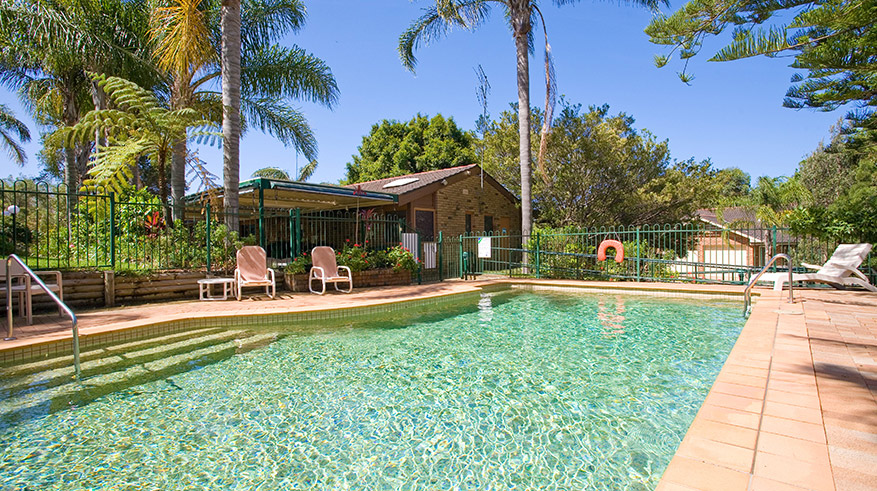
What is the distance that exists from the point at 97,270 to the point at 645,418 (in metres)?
8.87

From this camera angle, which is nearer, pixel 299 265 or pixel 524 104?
pixel 299 265

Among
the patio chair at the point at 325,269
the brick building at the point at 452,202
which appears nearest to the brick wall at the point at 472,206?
the brick building at the point at 452,202

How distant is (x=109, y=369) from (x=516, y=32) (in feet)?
45.2

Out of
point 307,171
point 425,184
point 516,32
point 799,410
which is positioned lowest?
point 799,410

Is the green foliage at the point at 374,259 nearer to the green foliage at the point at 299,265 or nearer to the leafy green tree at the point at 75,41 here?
the green foliage at the point at 299,265

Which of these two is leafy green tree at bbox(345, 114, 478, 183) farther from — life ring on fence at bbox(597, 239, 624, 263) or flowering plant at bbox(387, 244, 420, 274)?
flowering plant at bbox(387, 244, 420, 274)

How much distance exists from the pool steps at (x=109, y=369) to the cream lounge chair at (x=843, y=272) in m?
9.05

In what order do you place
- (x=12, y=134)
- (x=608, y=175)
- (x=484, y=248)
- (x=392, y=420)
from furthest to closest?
(x=12, y=134) < (x=608, y=175) < (x=484, y=248) < (x=392, y=420)

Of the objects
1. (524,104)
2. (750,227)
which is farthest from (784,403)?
(750,227)

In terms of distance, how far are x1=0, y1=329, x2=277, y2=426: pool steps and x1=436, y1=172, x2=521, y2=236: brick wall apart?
34.2 ft

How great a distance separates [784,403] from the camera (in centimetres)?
276

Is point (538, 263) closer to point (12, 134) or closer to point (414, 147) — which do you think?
point (414, 147)

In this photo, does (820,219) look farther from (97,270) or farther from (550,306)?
(97,270)

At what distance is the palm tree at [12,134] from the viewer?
2273 cm
